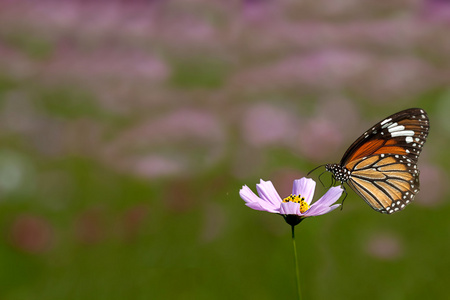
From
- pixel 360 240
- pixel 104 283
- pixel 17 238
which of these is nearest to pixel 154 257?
pixel 104 283

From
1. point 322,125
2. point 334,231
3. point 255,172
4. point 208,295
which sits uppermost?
point 322,125

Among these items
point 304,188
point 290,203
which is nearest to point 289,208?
point 290,203

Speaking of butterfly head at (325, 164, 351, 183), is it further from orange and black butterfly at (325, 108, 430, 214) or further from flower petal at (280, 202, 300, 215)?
flower petal at (280, 202, 300, 215)

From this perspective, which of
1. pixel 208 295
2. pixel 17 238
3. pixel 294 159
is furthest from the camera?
pixel 294 159

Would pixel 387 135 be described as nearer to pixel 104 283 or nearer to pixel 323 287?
pixel 323 287

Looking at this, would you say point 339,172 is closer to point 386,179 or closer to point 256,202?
point 386,179

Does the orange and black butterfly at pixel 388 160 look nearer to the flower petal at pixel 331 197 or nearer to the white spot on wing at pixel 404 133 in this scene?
the white spot on wing at pixel 404 133

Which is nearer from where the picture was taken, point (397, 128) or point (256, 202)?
point (256, 202)

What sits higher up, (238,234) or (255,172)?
(255,172)

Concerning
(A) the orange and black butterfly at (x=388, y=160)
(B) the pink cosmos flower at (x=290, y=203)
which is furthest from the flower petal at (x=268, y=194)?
(A) the orange and black butterfly at (x=388, y=160)
